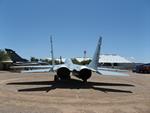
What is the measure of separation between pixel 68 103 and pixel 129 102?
139 inches

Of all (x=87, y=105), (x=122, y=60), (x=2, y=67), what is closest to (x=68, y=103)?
(x=87, y=105)

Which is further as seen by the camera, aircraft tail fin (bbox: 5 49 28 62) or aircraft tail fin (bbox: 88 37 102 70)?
aircraft tail fin (bbox: 5 49 28 62)

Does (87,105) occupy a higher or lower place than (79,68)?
lower

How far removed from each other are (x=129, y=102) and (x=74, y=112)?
4389 millimetres

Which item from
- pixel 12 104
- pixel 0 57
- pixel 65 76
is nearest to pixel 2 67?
pixel 0 57

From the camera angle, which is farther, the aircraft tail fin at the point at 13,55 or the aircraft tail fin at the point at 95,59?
the aircraft tail fin at the point at 13,55

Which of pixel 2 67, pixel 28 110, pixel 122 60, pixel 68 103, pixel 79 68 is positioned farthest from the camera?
pixel 122 60

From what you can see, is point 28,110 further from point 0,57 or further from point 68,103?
point 0,57

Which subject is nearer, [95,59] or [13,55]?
[95,59]

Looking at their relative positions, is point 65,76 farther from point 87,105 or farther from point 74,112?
point 74,112

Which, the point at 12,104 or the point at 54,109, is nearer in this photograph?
the point at 54,109

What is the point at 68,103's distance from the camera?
1382 cm

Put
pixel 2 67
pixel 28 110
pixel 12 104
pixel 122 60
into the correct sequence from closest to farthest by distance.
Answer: pixel 28 110 < pixel 12 104 < pixel 2 67 < pixel 122 60

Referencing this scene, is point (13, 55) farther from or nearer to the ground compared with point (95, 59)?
farther from the ground
